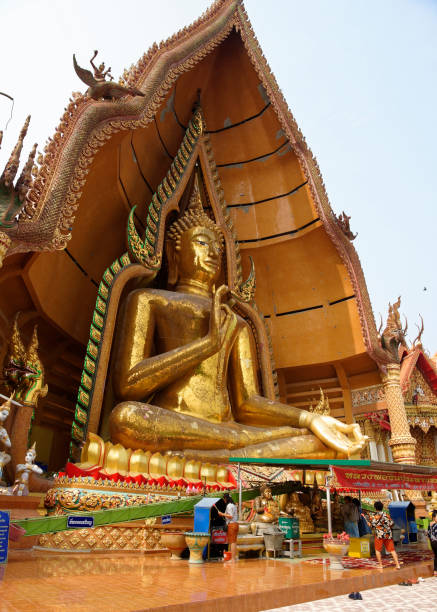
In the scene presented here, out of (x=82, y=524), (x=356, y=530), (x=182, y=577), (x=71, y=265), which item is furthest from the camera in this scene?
(x=71, y=265)

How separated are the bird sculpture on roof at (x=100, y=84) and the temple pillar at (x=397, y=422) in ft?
16.2

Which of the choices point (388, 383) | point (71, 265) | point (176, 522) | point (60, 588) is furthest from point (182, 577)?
point (388, 383)

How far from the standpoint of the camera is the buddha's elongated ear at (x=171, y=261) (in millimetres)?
6336

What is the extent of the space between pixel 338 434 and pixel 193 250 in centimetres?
283

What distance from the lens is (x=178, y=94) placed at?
7.02 metres

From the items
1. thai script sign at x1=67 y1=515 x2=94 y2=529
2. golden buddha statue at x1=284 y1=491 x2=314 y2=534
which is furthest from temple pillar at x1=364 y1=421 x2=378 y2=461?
thai script sign at x1=67 y1=515 x2=94 y2=529

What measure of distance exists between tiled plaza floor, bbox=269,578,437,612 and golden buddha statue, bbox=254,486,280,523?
132cm

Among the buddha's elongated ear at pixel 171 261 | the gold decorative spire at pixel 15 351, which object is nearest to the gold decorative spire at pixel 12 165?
the gold decorative spire at pixel 15 351

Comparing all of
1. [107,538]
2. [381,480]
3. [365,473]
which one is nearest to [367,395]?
[381,480]

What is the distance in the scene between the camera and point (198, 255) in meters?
6.21

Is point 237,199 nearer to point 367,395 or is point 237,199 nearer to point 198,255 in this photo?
point 198,255

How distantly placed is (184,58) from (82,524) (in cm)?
524

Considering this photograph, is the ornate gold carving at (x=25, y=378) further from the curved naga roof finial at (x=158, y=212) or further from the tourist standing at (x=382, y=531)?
the tourist standing at (x=382, y=531)

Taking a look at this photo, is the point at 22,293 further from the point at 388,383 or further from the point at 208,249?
the point at 388,383
